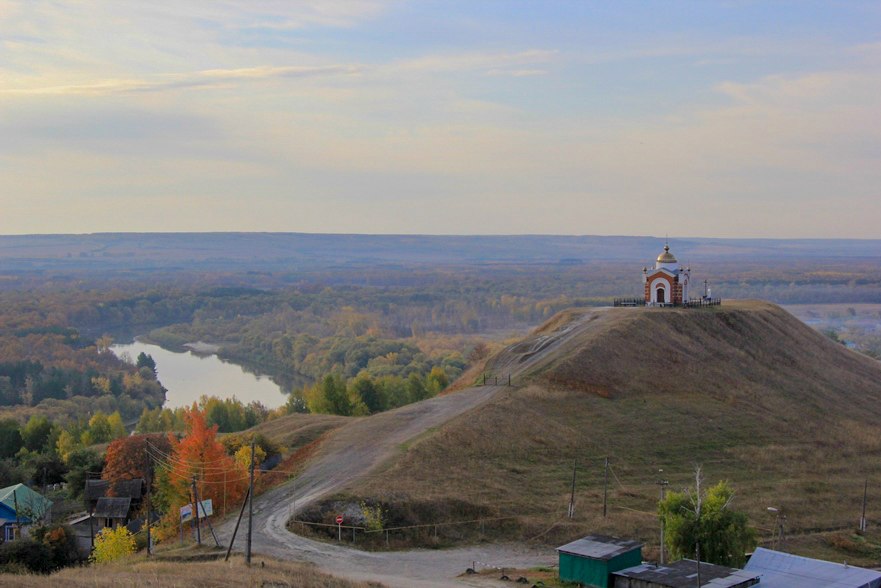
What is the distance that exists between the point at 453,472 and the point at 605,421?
36.1 feet

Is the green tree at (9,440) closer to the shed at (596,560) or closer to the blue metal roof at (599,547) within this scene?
the blue metal roof at (599,547)

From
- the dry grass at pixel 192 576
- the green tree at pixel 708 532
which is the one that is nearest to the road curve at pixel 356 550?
the dry grass at pixel 192 576

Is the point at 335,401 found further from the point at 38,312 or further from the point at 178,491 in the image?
the point at 38,312

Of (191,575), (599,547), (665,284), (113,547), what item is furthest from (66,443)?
(599,547)

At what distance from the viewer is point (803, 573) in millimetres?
31672

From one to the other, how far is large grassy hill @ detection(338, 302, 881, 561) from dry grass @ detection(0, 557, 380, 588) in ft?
28.8

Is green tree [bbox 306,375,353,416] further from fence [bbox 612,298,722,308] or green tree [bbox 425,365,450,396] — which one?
fence [bbox 612,298,722,308]

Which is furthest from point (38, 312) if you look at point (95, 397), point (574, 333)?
point (574, 333)

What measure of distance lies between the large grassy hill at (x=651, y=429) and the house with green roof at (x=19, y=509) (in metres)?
18.5

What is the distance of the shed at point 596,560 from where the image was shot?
3158 centimetres

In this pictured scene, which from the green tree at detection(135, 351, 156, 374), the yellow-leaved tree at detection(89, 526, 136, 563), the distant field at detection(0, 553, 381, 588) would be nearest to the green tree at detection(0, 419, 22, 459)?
the yellow-leaved tree at detection(89, 526, 136, 563)

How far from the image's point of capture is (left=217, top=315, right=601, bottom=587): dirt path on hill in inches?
1299

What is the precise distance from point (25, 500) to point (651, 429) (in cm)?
3114

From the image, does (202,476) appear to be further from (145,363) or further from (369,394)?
(145,363)
